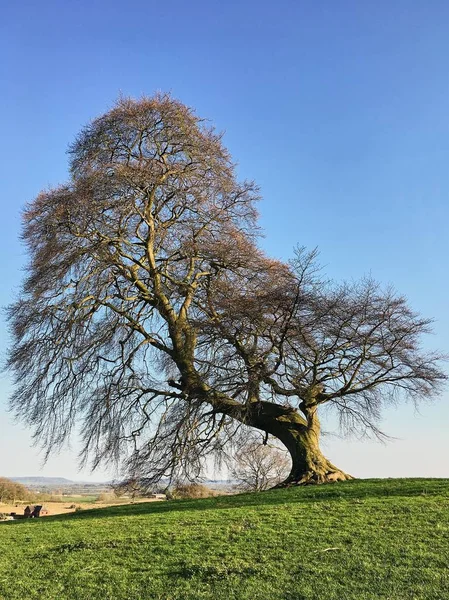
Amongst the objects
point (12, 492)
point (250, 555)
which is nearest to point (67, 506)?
point (12, 492)

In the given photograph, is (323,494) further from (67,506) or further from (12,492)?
(12,492)

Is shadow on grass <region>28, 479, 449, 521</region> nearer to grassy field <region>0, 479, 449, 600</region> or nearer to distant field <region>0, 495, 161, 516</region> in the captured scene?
grassy field <region>0, 479, 449, 600</region>

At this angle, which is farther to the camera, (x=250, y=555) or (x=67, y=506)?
(x=67, y=506)

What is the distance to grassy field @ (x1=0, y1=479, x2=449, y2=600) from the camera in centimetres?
613

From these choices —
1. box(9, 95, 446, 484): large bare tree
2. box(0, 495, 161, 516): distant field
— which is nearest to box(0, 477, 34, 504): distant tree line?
box(0, 495, 161, 516): distant field

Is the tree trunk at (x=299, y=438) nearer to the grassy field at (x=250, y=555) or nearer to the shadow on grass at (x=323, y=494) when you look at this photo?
the shadow on grass at (x=323, y=494)

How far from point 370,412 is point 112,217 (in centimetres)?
1030

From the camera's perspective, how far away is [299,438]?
16.8 metres

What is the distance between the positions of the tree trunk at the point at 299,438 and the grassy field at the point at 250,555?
4.65 m

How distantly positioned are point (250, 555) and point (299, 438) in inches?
377

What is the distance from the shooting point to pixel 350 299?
1598cm

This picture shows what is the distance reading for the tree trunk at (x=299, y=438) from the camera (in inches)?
645

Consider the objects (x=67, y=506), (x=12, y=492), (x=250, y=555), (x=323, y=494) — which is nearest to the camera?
(x=250, y=555)

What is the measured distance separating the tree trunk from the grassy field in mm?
4646
